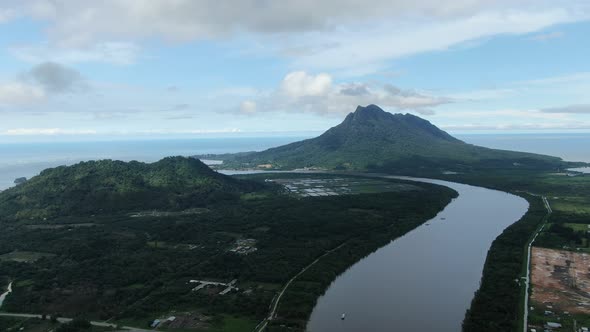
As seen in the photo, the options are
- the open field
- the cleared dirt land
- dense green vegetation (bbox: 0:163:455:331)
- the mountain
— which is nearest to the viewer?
the cleared dirt land

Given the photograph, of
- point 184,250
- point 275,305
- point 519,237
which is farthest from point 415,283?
point 184,250

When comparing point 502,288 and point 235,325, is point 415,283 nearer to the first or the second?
point 502,288

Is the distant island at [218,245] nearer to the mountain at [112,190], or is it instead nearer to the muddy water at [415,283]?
the mountain at [112,190]

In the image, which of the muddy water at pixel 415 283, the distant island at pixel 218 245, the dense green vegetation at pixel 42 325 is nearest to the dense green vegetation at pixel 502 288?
the distant island at pixel 218 245

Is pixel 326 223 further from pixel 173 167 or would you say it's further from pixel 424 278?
pixel 173 167

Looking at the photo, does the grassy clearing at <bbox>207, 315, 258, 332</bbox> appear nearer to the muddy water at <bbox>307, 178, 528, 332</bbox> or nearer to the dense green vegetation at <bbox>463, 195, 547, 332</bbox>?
the muddy water at <bbox>307, 178, 528, 332</bbox>

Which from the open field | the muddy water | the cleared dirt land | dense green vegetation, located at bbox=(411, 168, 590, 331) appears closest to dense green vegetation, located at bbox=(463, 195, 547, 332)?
dense green vegetation, located at bbox=(411, 168, 590, 331)

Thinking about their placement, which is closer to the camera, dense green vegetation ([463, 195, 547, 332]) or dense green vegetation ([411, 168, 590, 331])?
dense green vegetation ([463, 195, 547, 332])
